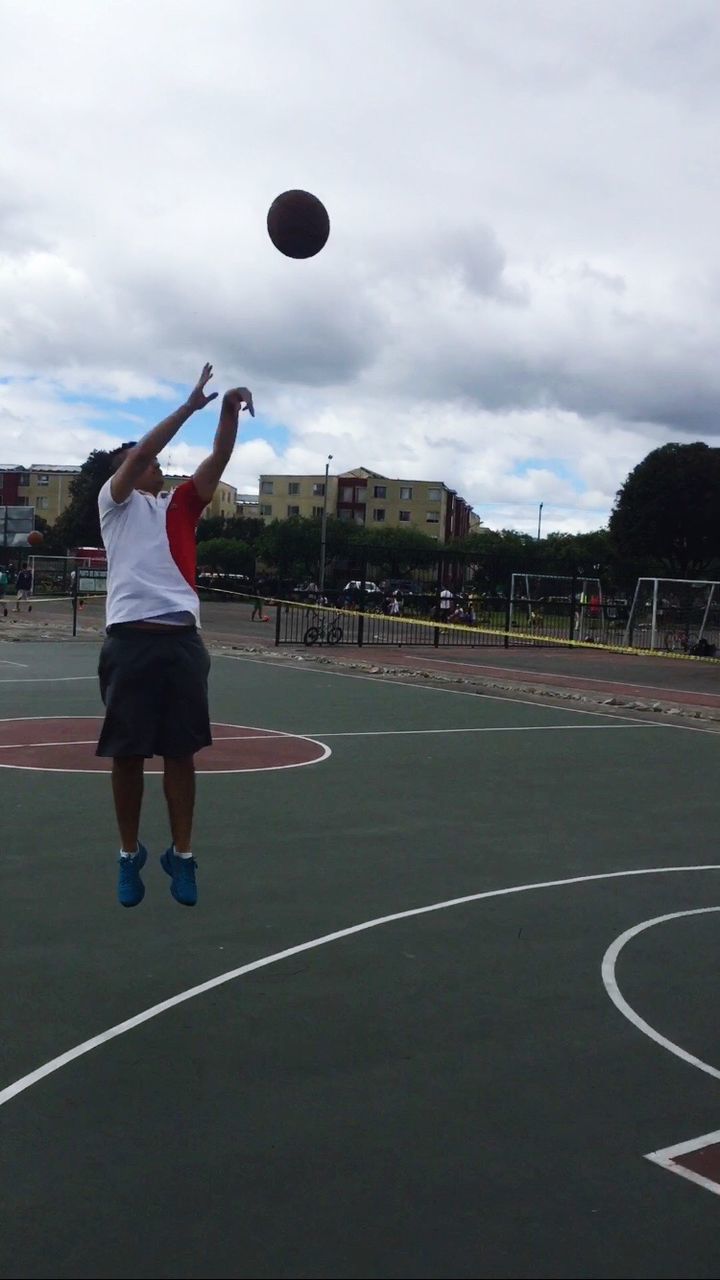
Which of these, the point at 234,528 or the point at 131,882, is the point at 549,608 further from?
the point at 234,528

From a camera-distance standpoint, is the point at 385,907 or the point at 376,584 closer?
the point at 385,907

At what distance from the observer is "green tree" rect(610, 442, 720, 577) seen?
176ft

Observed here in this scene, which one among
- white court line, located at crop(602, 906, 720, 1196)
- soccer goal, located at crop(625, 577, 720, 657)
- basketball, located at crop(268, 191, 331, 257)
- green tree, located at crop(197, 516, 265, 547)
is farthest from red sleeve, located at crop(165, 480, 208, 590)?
green tree, located at crop(197, 516, 265, 547)

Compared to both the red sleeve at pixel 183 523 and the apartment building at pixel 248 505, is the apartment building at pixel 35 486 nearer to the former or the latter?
the apartment building at pixel 248 505

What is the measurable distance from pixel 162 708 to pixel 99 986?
3.57 feet

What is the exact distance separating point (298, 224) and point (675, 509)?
1951 inches

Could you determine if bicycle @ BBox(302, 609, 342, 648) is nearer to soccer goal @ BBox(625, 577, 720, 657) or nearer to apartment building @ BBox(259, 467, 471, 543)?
soccer goal @ BBox(625, 577, 720, 657)

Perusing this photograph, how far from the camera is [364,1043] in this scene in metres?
4.12

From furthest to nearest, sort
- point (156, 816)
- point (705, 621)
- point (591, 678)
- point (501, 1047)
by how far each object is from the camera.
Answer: point (705, 621)
point (591, 678)
point (156, 816)
point (501, 1047)

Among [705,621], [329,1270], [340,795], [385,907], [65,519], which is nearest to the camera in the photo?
[329,1270]

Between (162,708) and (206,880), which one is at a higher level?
(162,708)

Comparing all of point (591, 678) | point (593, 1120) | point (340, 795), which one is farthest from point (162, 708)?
point (591, 678)

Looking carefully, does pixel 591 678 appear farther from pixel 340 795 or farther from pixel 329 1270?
pixel 329 1270

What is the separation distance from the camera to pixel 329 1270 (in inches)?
107
